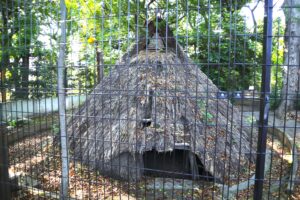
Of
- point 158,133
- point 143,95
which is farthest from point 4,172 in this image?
point 158,133

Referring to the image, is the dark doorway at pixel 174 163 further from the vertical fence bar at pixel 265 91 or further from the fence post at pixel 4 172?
the fence post at pixel 4 172

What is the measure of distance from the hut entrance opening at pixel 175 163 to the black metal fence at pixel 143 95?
0.02 m

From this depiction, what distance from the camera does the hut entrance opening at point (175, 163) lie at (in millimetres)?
4828

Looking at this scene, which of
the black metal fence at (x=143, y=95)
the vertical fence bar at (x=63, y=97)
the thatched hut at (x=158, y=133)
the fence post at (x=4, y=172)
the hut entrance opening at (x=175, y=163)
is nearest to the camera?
the black metal fence at (x=143, y=95)

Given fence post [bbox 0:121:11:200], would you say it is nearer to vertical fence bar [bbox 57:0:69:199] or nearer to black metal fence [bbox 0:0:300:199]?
black metal fence [bbox 0:0:300:199]

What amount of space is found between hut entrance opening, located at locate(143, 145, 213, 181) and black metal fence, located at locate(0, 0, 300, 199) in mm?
23

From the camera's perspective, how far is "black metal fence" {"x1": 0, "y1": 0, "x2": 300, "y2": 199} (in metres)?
2.80

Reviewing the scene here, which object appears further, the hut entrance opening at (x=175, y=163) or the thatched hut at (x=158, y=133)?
the hut entrance opening at (x=175, y=163)

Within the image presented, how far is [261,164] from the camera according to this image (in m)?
2.64

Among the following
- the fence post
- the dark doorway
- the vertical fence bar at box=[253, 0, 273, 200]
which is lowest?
the dark doorway

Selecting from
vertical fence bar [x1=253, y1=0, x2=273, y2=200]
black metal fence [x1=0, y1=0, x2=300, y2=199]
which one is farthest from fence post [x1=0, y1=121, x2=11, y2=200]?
vertical fence bar [x1=253, y1=0, x2=273, y2=200]

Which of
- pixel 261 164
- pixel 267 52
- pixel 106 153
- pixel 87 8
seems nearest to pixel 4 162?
pixel 106 153

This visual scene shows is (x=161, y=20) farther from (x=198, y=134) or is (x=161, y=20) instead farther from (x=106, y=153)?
(x=106, y=153)

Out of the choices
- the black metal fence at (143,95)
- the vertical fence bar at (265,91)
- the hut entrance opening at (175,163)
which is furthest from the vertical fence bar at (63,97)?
the vertical fence bar at (265,91)
